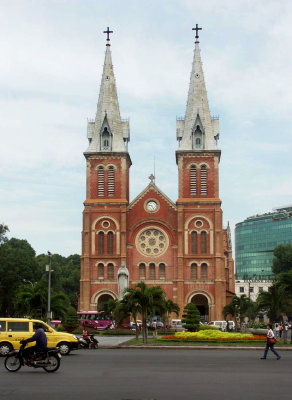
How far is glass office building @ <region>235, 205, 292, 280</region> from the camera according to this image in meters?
178

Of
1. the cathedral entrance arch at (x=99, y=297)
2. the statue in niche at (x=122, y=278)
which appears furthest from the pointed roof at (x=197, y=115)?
the cathedral entrance arch at (x=99, y=297)

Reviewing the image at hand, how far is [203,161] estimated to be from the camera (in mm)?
80625

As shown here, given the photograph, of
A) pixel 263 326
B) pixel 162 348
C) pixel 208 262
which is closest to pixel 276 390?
pixel 162 348

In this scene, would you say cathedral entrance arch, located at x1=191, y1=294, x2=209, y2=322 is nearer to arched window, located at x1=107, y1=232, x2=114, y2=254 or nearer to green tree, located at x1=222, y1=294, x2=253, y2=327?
green tree, located at x1=222, y1=294, x2=253, y2=327

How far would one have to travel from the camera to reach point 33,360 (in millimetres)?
20594

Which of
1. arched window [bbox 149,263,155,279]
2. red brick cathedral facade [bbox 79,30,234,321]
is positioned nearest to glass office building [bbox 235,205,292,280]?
red brick cathedral facade [bbox 79,30,234,321]

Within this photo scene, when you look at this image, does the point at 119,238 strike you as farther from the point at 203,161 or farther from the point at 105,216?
the point at 203,161

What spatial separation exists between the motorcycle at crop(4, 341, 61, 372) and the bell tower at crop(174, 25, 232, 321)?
2213 inches

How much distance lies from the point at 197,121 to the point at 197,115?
0.88m

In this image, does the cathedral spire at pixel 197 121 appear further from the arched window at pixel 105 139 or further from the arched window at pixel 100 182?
the arched window at pixel 100 182

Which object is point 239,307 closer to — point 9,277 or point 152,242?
point 152,242

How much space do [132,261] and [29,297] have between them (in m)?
30.8

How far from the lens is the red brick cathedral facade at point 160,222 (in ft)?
255

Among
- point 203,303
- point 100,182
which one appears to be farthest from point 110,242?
point 203,303
